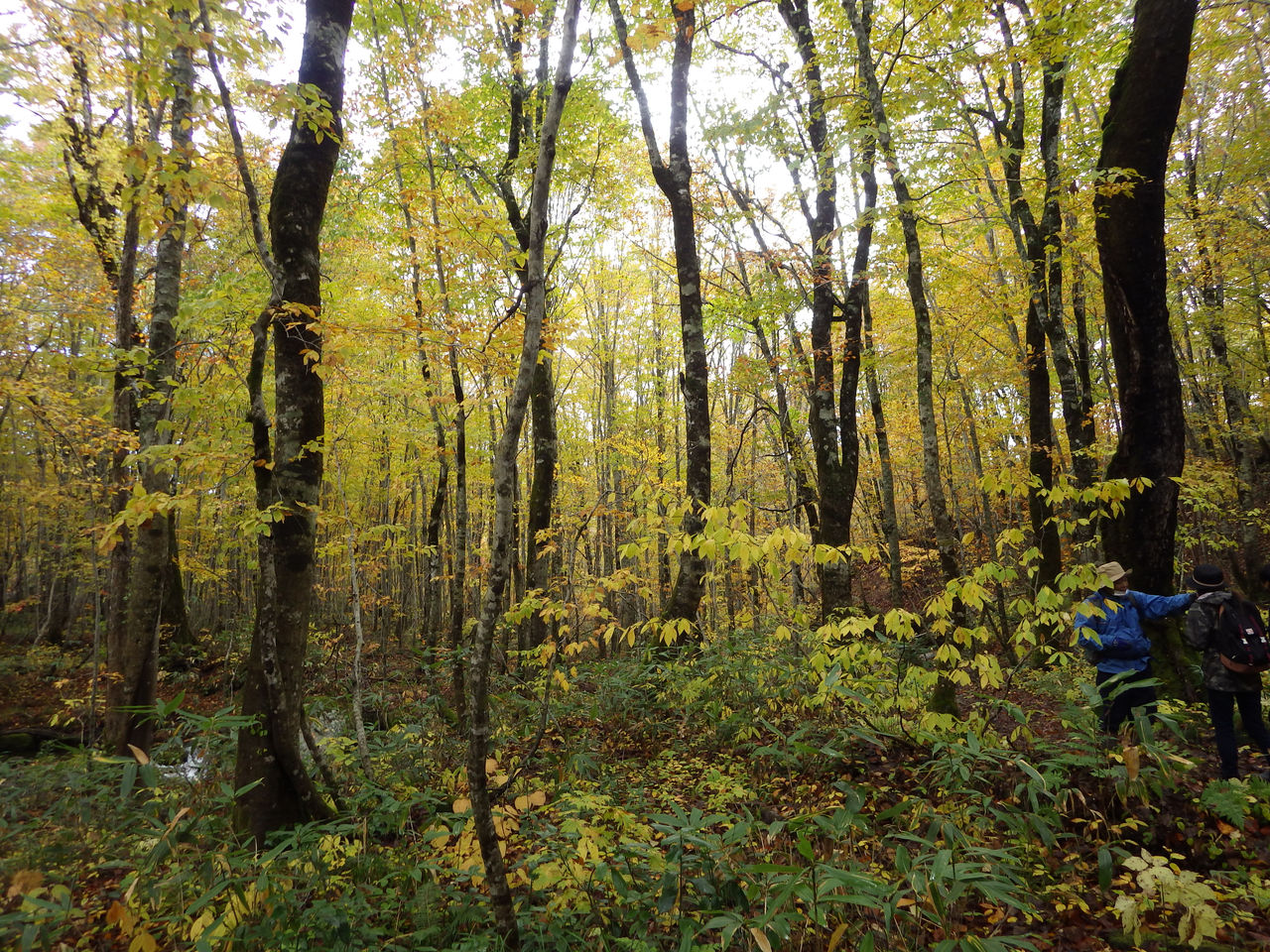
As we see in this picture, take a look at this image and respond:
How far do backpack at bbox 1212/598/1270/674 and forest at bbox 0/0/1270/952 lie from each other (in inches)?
16.8

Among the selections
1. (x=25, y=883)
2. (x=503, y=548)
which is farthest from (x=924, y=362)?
(x=25, y=883)

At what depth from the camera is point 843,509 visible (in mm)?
9609

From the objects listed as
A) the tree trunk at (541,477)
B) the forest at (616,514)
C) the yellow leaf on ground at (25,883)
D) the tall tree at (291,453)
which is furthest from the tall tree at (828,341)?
the yellow leaf on ground at (25,883)

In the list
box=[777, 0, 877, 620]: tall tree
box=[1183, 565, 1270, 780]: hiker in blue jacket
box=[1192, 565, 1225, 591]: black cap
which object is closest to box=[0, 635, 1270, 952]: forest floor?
box=[1183, 565, 1270, 780]: hiker in blue jacket

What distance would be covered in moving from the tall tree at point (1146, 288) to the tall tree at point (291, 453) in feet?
25.5

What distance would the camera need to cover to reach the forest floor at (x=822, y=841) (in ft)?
8.95

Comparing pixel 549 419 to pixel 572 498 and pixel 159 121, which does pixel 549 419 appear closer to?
pixel 159 121

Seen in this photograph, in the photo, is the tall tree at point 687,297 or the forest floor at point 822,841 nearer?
the forest floor at point 822,841

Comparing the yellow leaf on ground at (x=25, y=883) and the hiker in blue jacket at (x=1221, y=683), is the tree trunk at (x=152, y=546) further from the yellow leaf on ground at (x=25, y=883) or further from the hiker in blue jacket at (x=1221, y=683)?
the hiker in blue jacket at (x=1221, y=683)

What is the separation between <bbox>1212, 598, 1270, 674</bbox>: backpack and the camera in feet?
14.3

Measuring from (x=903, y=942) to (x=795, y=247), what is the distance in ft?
38.2

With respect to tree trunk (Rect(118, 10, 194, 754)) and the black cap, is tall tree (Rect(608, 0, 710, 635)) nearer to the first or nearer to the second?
the black cap

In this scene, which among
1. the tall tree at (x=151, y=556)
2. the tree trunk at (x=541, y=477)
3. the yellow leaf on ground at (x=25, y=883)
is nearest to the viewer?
the yellow leaf on ground at (x=25, y=883)

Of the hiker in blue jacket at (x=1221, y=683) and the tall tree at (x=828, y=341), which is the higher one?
the tall tree at (x=828, y=341)
